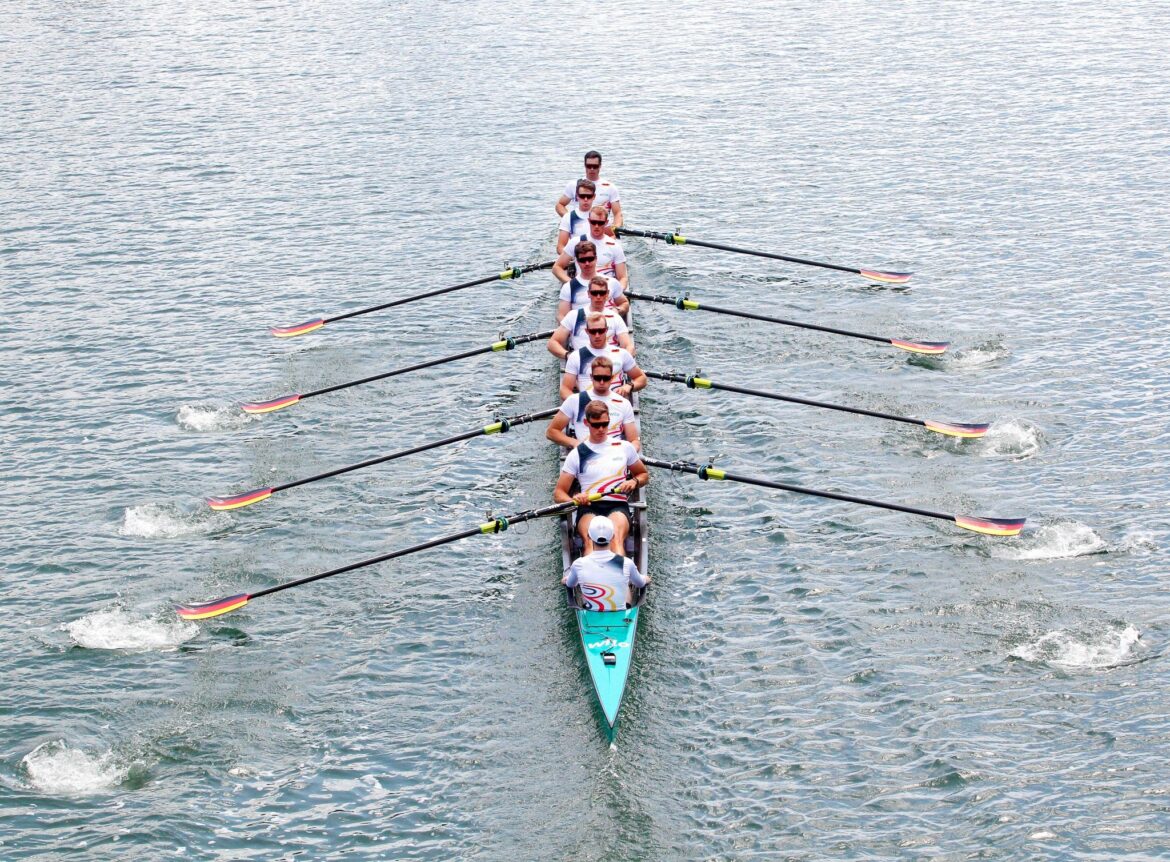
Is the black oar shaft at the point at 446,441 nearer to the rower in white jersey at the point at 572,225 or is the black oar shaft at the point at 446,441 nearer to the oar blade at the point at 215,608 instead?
the oar blade at the point at 215,608

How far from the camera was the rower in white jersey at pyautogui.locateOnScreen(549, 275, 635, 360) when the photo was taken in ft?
63.1

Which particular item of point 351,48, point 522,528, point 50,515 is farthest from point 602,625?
point 351,48

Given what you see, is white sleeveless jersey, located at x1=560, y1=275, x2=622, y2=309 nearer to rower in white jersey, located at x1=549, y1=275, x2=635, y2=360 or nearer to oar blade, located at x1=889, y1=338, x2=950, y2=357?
rower in white jersey, located at x1=549, y1=275, x2=635, y2=360

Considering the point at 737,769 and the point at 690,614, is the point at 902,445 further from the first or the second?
the point at 737,769

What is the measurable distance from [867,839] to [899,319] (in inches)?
526

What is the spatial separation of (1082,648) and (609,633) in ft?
18.3

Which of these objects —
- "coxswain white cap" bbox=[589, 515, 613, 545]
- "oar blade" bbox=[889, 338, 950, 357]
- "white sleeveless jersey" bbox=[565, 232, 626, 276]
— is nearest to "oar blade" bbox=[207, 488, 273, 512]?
"coxswain white cap" bbox=[589, 515, 613, 545]

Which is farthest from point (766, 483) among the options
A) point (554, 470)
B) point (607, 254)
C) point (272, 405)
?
point (272, 405)

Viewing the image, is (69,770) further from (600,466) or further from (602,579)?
(600,466)

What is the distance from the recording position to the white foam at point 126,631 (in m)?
16.5

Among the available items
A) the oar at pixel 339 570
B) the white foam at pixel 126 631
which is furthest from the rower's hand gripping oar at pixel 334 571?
the white foam at pixel 126 631

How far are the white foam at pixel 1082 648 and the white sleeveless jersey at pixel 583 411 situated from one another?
5.51 meters

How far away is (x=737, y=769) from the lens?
1411cm

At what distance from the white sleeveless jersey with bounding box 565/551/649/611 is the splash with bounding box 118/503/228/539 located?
20.5 feet
